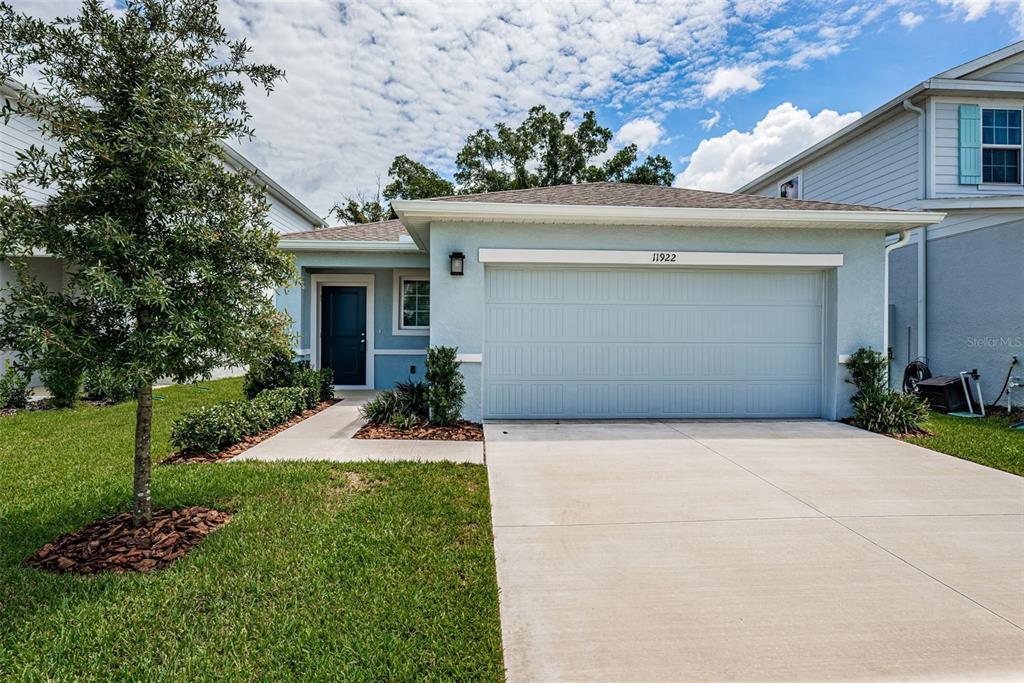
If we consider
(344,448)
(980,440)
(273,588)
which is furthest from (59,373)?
(980,440)

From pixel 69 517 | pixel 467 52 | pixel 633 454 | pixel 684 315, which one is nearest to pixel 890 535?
pixel 633 454

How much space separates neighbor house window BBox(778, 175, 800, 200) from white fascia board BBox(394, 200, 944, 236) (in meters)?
7.47

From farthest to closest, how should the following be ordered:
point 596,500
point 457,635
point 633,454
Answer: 1. point 633,454
2. point 596,500
3. point 457,635

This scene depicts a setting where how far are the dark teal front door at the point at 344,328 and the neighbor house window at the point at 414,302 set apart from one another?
31.7 inches

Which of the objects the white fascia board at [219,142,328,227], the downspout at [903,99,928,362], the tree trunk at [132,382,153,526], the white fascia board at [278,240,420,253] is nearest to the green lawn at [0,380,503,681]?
the tree trunk at [132,382,153,526]

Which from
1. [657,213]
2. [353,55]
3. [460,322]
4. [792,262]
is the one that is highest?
[353,55]

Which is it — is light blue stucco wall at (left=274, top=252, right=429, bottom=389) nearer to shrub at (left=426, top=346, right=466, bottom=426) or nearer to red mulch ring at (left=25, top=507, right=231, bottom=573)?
shrub at (left=426, top=346, right=466, bottom=426)

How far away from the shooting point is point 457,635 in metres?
2.32

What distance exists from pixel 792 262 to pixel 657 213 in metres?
2.20

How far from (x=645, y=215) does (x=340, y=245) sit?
5.44 metres

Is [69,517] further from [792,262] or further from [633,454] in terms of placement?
[792,262]

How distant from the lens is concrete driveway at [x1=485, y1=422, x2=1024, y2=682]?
224cm

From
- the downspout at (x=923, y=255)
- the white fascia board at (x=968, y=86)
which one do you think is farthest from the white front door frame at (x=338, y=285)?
the white fascia board at (x=968, y=86)

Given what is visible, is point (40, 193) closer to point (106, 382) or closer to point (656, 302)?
point (106, 382)
